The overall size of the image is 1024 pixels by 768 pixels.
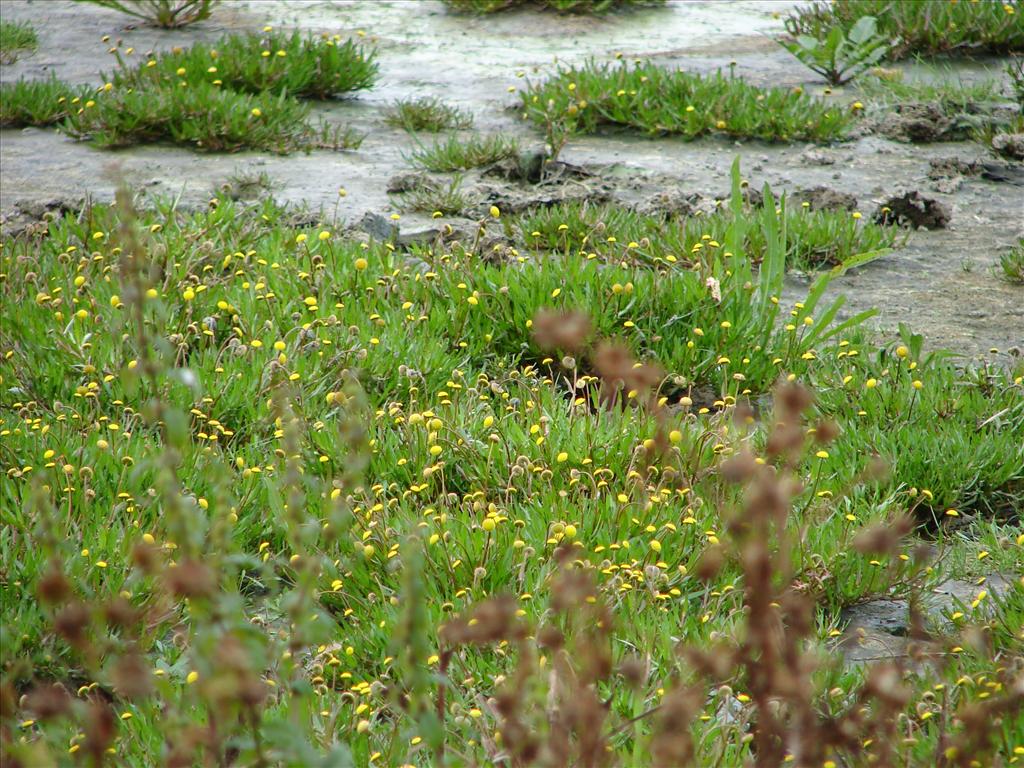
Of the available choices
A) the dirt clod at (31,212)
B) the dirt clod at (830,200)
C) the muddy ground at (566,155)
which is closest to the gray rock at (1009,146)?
the muddy ground at (566,155)

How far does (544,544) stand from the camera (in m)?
3.38

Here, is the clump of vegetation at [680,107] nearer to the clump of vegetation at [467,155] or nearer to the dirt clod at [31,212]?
the clump of vegetation at [467,155]

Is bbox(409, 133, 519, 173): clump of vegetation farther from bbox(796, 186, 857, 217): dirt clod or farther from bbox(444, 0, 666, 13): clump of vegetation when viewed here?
bbox(444, 0, 666, 13): clump of vegetation

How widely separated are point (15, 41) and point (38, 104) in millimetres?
1767

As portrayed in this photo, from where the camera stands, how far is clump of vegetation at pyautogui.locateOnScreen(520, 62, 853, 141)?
7.18 meters

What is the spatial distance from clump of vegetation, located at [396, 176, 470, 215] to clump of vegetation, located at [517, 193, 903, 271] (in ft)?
1.45

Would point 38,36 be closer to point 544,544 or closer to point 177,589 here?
point 544,544

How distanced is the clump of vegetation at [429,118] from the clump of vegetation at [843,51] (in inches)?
93.1

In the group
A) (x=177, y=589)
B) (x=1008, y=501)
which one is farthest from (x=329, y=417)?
(x=177, y=589)

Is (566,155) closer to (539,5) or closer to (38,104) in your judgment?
(38,104)

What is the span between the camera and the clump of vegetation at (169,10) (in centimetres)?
941

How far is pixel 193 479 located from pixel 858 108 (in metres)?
5.28

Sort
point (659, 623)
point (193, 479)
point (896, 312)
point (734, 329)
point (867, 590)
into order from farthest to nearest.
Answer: point (896, 312) → point (734, 329) → point (193, 479) → point (867, 590) → point (659, 623)

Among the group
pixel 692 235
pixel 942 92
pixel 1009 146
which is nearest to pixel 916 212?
pixel 1009 146
